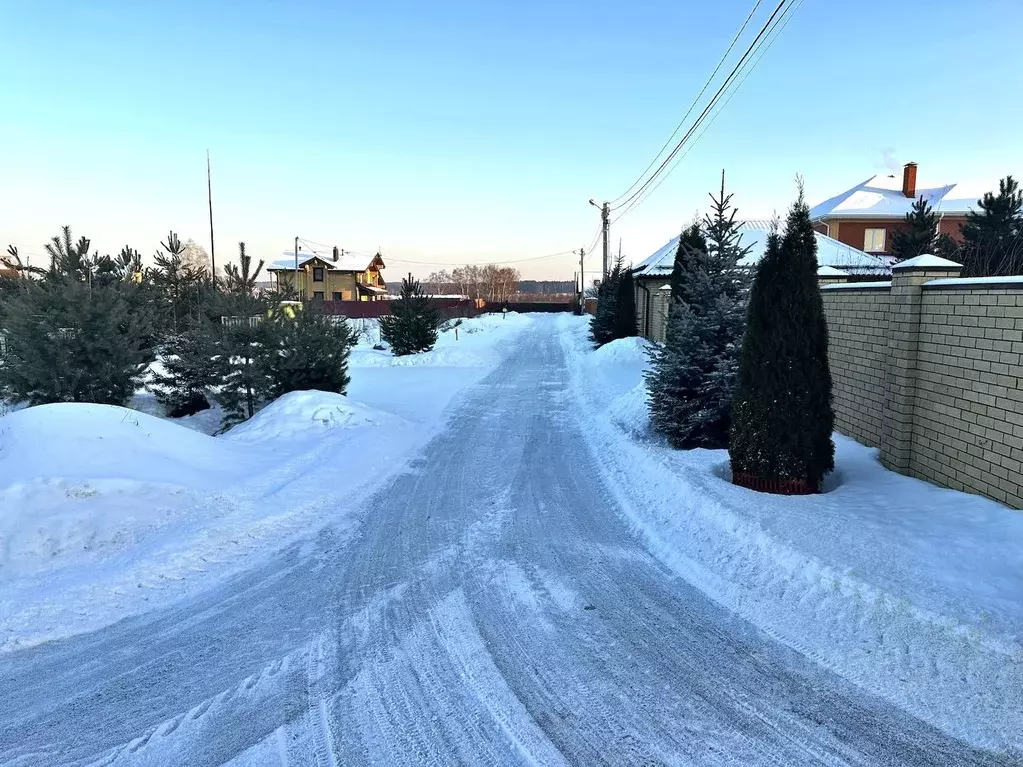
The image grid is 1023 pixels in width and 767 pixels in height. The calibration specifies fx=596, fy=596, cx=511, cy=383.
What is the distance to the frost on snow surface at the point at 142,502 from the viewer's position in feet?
14.5

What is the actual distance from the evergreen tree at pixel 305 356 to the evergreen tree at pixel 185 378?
115 cm

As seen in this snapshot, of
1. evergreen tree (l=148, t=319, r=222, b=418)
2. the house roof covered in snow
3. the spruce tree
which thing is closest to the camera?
the spruce tree

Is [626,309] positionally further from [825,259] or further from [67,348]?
[67,348]

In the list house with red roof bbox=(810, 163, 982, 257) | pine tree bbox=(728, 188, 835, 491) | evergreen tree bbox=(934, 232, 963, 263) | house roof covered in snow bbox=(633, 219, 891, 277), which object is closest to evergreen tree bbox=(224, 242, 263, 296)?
pine tree bbox=(728, 188, 835, 491)

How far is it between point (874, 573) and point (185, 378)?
13.2 meters

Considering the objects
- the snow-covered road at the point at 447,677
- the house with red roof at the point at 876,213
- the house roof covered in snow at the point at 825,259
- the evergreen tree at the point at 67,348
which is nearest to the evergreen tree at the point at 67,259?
the evergreen tree at the point at 67,348

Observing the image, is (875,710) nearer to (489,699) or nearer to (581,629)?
(581,629)

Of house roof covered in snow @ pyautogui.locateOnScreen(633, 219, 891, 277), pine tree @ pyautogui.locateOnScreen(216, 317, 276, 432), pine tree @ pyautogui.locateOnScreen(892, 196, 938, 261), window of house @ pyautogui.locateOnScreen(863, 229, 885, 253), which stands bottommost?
pine tree @ pyautogui.locateOnScreen(216, 317, 276, 432)

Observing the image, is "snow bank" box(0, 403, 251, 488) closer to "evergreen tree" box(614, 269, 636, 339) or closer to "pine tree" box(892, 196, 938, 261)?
"evergreen tree" box(614, 269, 636, 339)

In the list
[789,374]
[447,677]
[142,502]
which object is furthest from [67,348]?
[789,374]

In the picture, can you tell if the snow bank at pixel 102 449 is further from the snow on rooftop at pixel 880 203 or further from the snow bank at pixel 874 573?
the snow on rooftop at pixel 880 203

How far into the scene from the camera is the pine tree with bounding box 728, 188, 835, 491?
19.7 ft

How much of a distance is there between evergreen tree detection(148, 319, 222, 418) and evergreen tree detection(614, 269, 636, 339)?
15.8 m

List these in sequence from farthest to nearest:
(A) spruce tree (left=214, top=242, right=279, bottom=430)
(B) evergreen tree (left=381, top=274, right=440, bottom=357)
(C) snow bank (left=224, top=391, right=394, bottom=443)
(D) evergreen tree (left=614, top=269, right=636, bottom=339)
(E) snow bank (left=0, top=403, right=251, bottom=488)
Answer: (D) evergreen tree (left=614, top=269, right=636, bottom=339) < (B) evergreen tree (left=381, top=274, right=440, bottom=357) < (A) spruce tree (left=214, top=242, right=279, bottom=430) < (C) snow bank (left=224, top=391, right=394, bottom=443) < (E) snow bank (left=0, top=403, right=251, bottom=488)
